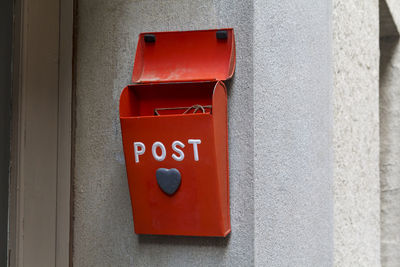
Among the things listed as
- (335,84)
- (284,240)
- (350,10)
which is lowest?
(284,240)

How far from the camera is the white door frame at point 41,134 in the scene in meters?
1.24

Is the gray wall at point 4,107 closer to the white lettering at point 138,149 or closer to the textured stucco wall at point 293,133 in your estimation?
the white lettering at point 138,149

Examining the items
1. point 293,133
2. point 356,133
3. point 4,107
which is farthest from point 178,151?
point 356,133

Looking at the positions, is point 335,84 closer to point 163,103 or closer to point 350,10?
point 350,10

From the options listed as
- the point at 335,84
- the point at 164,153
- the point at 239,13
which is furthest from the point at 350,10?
the point at 164,153

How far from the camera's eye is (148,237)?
1286 millimetres

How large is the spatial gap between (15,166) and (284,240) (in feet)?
2.42

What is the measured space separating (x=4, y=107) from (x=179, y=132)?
426 mm

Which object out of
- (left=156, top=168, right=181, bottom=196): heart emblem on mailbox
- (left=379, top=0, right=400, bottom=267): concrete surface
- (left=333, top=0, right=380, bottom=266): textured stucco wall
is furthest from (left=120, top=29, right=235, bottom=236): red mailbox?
(left=379, top=0, right=400, bottom=267): concrete surface

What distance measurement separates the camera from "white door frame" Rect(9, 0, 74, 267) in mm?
1244

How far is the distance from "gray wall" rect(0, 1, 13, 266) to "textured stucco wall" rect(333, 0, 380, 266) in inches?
52.3

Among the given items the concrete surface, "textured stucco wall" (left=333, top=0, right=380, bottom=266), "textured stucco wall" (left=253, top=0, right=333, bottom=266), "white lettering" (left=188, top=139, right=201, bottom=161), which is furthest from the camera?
the concrete surface

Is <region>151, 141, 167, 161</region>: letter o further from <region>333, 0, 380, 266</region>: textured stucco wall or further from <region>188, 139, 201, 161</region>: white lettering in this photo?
<region>333, 0, 380, 266</region>: textured stucco wall

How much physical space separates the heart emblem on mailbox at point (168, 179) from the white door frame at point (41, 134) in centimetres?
29
